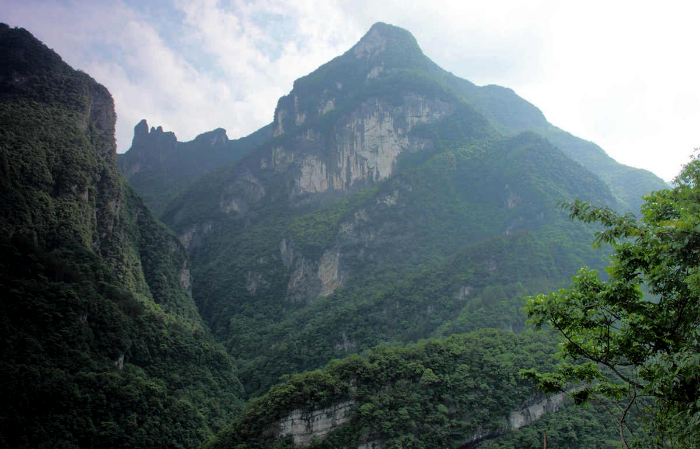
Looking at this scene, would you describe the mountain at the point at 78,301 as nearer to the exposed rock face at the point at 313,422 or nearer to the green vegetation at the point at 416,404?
the green vegetation at the point at 416,404

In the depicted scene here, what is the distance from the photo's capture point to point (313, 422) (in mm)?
36062

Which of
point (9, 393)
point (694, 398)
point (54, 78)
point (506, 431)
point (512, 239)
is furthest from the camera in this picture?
point (512, 239)

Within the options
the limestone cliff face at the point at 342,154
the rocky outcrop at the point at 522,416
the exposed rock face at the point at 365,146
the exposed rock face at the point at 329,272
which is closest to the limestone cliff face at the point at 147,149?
the limestone cliff face at the point at 342,154

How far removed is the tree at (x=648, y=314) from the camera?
6.03m

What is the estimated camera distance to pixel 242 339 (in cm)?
7844

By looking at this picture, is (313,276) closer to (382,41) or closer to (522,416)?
(522,416)

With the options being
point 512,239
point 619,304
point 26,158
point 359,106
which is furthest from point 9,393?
point 359,106

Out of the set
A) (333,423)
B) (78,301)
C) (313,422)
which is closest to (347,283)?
(333,423)

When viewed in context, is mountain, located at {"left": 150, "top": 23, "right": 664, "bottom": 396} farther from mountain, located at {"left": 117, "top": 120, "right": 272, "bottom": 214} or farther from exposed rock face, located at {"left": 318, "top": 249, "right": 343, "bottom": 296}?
mountain, located at {"left": 117, "top": 120, "right": 272, "bottom": 214}

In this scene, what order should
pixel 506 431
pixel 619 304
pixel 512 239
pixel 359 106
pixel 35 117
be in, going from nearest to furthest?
1. pixel 619 304
2. pixel 506 431
3. pixel 35 117
4. pixel 512 239
5. pixel 359 106

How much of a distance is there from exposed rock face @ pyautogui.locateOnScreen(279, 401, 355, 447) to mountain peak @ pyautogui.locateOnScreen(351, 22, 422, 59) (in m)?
130

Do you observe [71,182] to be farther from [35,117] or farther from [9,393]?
[9,393]

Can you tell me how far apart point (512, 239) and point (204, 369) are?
179 feet

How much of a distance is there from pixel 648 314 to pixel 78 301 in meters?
45.6
